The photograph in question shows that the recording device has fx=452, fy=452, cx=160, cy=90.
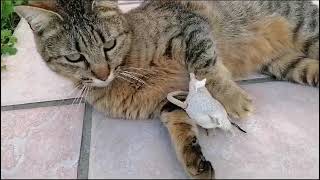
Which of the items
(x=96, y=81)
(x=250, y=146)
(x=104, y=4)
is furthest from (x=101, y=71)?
(x=250, y=146)

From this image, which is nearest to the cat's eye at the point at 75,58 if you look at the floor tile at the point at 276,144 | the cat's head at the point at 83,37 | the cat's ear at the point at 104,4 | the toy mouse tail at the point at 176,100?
the cat's head at the point at 83,37

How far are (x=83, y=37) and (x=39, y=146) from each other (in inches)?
10.2

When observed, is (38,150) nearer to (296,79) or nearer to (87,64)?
(87,64)

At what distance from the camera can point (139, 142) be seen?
37.2 inches

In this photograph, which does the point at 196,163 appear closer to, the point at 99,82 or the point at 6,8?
the point at 99,82

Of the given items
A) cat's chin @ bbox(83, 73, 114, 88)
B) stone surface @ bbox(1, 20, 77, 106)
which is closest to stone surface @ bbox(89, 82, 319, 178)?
cat's chin @ bbox(83, 73, 114, 88)

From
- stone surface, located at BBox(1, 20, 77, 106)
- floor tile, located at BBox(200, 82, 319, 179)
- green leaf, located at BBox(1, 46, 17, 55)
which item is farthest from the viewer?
stone surface, located at BBox(1, 20, 77, 106)

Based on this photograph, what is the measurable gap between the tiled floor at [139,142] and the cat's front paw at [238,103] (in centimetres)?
2

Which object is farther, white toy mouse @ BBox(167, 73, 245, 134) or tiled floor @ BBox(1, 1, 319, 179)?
white toy mouse @ BBox(167, 73, 245, 134)

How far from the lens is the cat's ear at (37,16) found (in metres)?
0.90

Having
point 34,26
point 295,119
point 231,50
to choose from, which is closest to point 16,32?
point 34,26

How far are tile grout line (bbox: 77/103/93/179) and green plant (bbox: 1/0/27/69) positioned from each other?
223 millimetres

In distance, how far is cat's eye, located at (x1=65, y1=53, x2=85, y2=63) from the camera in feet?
3.19

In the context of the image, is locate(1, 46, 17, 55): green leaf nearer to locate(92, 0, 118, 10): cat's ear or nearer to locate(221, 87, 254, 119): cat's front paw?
locate(92, 0, 118, 10): cat's ear
